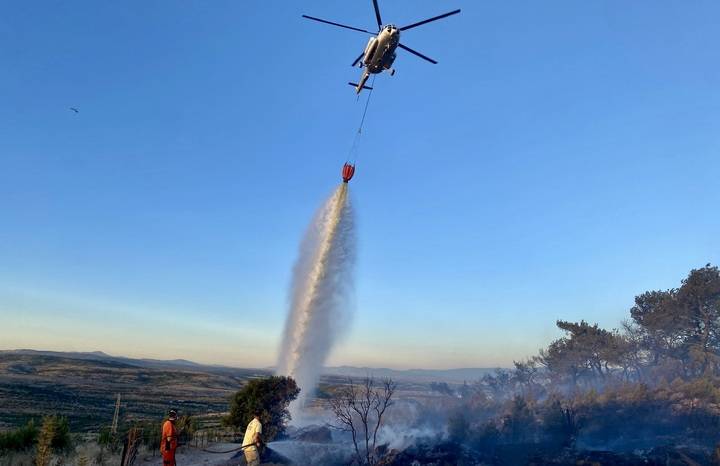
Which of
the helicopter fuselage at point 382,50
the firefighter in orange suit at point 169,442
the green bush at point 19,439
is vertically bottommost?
the green bush at point 19,439

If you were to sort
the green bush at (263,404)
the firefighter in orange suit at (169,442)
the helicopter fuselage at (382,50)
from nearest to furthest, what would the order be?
1. the firefighter in orange suit at (169,442)
2. the helicopter fuselage at (382,50)
3. the green bush at (263,404)

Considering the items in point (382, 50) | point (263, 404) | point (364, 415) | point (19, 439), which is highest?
point (382, 50)

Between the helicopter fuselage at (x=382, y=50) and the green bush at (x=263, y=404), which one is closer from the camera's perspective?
the helicopter fuselage at (x=382, y=50)

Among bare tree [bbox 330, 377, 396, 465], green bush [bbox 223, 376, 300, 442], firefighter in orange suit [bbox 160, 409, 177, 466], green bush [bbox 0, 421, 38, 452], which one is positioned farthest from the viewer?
green bush [bbox 223, 376, 300, 442]

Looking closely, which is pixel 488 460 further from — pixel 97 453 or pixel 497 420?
pixel 97 453

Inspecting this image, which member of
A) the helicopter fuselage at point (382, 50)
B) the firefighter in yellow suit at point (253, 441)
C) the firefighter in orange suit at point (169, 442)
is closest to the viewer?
the firefighter in orange suit at point (169, 442)

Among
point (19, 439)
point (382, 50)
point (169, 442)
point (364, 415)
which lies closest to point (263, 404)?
point (364, 415)

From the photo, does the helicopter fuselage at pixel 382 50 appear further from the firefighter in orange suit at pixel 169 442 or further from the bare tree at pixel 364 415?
the firefighter in orange suit at pixel 169 442

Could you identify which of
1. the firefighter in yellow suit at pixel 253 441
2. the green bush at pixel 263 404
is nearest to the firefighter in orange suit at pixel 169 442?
the firefighter in yellow suit at pixel 253 441

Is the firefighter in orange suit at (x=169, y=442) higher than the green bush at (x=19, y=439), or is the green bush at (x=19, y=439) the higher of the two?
the firefighter in orange suit at (x=169, y=442)

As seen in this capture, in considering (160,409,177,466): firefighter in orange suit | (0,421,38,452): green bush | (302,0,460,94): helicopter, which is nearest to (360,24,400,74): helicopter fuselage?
(302,0,460,94): helicopter

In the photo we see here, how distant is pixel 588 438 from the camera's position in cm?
4231

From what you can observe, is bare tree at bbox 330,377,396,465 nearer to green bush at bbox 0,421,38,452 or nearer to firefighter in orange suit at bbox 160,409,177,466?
firefighter in orange suit at bbox 160,409,177,466

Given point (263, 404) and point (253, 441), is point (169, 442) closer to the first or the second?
point (253, 441)
